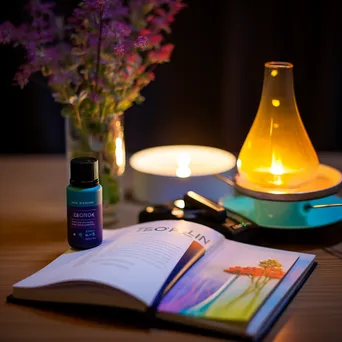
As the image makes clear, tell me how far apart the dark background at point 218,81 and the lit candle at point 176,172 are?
0.19 m

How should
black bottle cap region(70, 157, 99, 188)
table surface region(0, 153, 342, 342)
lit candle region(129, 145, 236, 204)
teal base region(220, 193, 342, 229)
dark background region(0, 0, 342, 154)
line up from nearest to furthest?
1. table surface region(0, 153, 342, 342)
2. black bottle cap region(70, 157, 99, 188)
3. teal base region(220, 193, 342, 229)
4. lit candle region(129, 145, 236, 204)
5. dark background region(0, 0, 342, 154)

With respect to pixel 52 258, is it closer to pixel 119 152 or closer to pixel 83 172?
pixel 83 172

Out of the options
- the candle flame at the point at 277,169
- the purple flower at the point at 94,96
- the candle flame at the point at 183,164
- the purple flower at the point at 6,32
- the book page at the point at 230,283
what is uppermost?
the purple flower at the point at 6,32

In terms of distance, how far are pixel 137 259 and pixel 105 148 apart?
0.32 metres

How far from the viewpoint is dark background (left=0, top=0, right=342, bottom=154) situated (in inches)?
59.7

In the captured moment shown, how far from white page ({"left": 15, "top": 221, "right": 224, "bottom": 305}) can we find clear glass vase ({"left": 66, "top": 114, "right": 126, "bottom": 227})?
14 centimetres

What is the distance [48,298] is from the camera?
859mm

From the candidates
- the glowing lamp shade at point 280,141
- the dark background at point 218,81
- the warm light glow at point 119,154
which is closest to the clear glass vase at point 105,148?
the warm light glow at point 119,154

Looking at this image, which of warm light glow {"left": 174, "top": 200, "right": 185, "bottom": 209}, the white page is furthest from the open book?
warm light glow {"left": 174, "top": 200, "right": 185, "bottom": 209}

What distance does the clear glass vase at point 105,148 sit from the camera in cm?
114

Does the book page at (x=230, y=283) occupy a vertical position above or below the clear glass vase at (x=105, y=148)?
below

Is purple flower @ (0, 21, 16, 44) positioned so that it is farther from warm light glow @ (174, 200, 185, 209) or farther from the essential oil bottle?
warm light glow @ (174, 200, 185, 209)

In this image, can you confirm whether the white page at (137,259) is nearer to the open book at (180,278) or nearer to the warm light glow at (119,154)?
the open book at (180,278)

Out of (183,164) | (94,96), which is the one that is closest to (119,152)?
(94,96)
